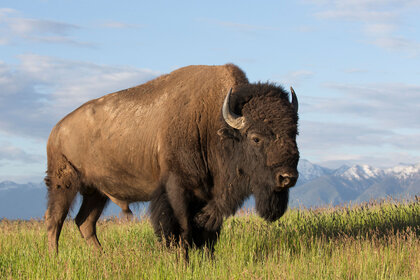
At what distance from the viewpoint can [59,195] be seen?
912 cm

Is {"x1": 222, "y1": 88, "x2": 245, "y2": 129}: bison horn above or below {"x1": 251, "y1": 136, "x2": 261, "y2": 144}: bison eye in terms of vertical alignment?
above

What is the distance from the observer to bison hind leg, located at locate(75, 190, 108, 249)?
9.32 meters

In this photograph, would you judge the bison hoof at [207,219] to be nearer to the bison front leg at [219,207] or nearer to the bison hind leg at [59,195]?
the bison front leg at [219,207]

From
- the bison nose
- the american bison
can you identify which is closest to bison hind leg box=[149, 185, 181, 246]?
the american bison

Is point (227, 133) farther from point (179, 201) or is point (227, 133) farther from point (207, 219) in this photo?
point (207, 219)

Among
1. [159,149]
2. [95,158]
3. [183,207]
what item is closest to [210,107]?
[159,149]

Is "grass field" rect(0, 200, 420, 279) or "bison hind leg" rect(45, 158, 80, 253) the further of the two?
"bison hind leg" rect(45, 158, 80, 253)

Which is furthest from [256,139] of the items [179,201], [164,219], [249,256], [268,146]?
[249,256]

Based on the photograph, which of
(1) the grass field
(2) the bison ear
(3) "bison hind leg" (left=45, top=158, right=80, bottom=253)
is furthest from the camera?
(3) "bison hind leg" (left=45, top=158, right=80, bottom=253)

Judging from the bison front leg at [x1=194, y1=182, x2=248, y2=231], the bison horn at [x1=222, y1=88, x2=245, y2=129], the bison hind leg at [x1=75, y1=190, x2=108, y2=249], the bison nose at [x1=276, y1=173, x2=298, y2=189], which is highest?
the bison horn at [x1=222, y1=88, x2=245, y2=129]

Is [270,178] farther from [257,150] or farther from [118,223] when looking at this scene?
[118,223]

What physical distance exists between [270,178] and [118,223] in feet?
21.4

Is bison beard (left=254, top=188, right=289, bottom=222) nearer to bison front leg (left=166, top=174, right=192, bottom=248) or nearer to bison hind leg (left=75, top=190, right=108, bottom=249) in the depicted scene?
bison front leg (left=166, top=174, right=192, bottom=248)

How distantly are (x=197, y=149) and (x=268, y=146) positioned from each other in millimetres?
1058
